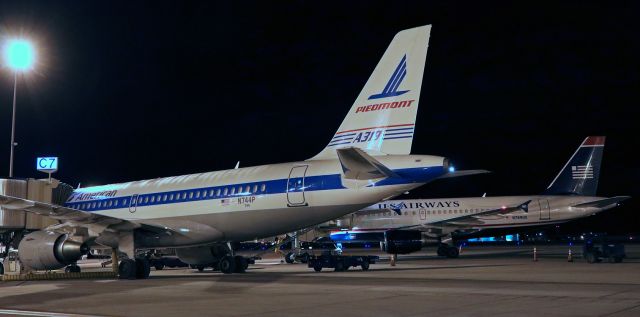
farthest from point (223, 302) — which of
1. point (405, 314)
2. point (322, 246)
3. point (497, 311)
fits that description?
point (322, 246)

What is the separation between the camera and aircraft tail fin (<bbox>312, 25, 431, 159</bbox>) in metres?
21.2

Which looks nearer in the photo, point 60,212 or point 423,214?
point 60,212

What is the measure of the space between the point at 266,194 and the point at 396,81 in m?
6.06

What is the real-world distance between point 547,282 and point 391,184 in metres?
5.82

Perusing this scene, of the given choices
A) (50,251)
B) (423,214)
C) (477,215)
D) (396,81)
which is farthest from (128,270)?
(423,214)

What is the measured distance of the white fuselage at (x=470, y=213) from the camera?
151ft

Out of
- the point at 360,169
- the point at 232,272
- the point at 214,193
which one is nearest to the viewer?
the point at 360,169

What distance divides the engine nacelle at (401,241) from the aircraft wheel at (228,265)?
12.4 metres

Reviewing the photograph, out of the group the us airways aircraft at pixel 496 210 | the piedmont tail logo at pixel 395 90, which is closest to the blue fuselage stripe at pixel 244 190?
the piedmont tail logo at pixel 395 90

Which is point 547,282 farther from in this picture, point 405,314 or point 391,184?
point 405,314

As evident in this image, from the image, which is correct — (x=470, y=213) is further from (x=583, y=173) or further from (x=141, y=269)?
(x=141, y=269)

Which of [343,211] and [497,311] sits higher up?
[343,211]

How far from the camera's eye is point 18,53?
3347cm

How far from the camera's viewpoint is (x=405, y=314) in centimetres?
1259
